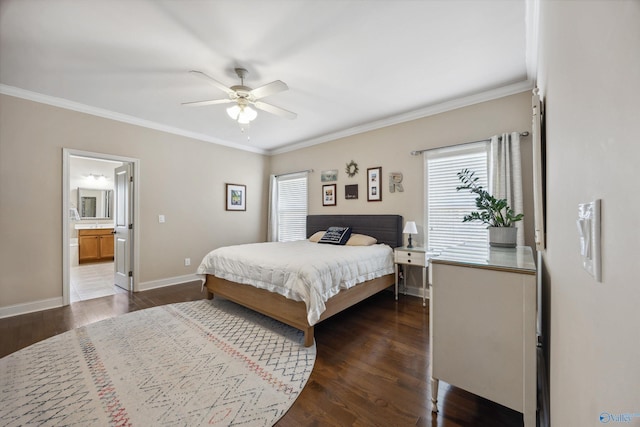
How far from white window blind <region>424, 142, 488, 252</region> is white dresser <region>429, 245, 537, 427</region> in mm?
2113

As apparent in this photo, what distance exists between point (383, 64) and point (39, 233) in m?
4.66

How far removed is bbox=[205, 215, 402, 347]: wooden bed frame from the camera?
2.46 metres

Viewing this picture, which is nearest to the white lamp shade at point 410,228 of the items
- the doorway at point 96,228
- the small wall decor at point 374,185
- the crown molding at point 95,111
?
the small wall decor at point 374,185

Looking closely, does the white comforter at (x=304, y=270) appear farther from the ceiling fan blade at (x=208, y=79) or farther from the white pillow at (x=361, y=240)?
the ceiling fan blade at (x=208, y=79)

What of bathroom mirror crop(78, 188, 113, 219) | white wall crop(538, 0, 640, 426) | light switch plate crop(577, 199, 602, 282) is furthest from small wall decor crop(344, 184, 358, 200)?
bathroom mirror crop(78, 188, 113, 219)

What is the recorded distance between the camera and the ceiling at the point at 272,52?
1921 millimetres

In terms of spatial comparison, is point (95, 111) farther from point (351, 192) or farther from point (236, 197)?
point (351, 192)

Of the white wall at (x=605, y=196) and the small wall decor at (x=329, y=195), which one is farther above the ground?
the small wall decor at (x=329, y=195)

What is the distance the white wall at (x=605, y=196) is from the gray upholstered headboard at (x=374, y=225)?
10.4ft

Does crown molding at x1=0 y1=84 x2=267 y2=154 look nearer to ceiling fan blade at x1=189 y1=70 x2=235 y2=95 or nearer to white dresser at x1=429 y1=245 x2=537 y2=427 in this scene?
ceiling fan blade at x1=189 y1=70 x2=235 y2=95

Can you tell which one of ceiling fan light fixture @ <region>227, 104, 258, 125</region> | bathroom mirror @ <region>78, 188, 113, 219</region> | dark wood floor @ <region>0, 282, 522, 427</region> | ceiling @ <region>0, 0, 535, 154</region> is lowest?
dark wood floor @ <region>0, 282, 522, 427</region>

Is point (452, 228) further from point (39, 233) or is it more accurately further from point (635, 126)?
point (39, 233)

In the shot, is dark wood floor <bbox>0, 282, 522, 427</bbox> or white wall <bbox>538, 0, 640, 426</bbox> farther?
dark wood floor <bbox>0, 282, 522, 427</bbox>

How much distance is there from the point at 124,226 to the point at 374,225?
415 centimetres
